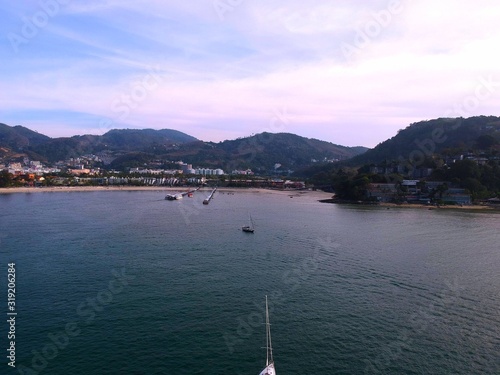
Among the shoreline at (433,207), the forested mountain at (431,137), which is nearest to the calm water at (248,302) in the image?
the shoreline at (433,207)

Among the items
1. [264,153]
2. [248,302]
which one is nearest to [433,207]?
[248,302]

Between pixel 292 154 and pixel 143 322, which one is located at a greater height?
pixel 292 154

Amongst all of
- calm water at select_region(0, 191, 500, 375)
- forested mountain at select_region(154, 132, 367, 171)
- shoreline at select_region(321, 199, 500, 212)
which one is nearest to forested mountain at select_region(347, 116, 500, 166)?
shoreline at select_region(321, 199, 500, 212)

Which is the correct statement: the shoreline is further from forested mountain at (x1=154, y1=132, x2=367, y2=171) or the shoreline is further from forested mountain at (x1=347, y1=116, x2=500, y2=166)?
forested mountain at (x1=154, y1=132, x2=367, y2=171)

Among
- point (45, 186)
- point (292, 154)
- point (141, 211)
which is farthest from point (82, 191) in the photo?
point (292, 154)

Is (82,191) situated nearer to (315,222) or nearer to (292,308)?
(315,222)

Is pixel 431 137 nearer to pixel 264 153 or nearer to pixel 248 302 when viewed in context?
pixel 264 153

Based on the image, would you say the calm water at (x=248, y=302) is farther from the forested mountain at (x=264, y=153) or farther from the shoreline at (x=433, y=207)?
the forested mountain at (x=264, y=153)

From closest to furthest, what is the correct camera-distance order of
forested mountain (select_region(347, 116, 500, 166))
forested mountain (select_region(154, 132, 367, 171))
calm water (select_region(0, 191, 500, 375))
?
calm water (select_region(0, 191, 500, 375))
forested mountain (select_region(347, 116, 500, 166))
forested mountain (select_region(154, 132, 367, 171))
